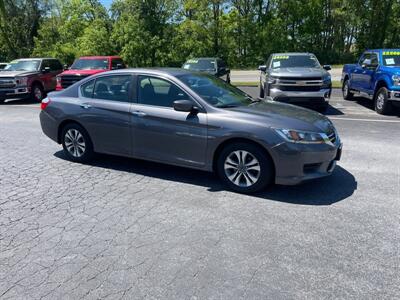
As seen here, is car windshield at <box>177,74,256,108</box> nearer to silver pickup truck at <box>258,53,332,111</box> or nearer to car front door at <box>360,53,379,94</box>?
silver pickup truck at <box>258,53,332,111</box>

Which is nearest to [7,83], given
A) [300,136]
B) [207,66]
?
[207,66]

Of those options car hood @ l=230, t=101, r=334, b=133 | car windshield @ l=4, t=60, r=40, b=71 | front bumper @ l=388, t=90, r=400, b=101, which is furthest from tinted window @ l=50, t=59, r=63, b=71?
car hood @ l=230, t=101, r=334, b=133

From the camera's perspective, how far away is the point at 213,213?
4.23 m

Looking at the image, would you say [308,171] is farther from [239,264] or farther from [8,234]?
[8,234]

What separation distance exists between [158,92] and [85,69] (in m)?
11.1

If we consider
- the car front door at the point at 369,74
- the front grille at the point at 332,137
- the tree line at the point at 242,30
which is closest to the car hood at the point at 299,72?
the car front door at the point at 369,74

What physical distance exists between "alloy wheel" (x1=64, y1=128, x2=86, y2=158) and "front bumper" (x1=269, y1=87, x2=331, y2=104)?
6.35 meters

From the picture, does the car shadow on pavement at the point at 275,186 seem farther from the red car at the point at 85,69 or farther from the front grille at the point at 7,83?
the front grille at the point at 7,83

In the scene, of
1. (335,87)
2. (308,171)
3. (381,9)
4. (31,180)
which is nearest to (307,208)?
(308,171)

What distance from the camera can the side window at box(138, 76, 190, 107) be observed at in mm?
5156

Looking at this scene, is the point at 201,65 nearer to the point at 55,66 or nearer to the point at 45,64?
the point at 55,66

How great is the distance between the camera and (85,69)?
15.4 m

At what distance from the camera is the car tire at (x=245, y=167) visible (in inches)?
181

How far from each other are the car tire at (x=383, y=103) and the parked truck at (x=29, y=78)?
1273 cm
